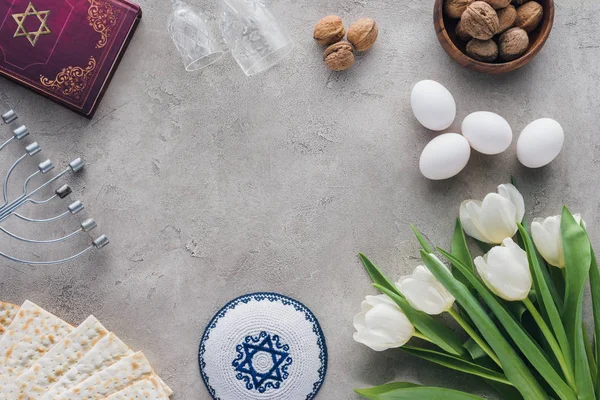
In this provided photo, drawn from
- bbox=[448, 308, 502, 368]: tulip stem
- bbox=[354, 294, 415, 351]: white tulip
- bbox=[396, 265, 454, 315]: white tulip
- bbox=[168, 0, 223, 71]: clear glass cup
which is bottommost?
bbox=[448, 308, 502, 368]: tulip stem

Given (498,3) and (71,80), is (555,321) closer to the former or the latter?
(498,3)

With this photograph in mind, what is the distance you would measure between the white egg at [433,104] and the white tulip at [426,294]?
0.97 feet

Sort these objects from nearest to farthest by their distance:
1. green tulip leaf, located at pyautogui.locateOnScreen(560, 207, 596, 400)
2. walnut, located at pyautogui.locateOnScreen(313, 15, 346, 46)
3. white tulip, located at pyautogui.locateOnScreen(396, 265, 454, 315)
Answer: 1. green tulip leaf, located at pyautogui.locateOnScreen(560, 207, 596, 400)
2. white tulip, located at pyautogui.locateOnScreen(396, 265, 454, 315)
3. walnut, located at pyautogui.locateOnScreen(313, 15, 346, 46)

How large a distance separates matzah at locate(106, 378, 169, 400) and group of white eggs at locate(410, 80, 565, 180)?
64 centimetres

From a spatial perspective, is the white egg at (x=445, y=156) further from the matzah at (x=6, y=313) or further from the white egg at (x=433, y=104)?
the matzah at (x=6, y=313)

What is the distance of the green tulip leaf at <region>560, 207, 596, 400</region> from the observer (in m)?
0.98

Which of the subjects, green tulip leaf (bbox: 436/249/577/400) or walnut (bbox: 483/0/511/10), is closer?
green tulip leaf (bbox: 436/249/577/400)

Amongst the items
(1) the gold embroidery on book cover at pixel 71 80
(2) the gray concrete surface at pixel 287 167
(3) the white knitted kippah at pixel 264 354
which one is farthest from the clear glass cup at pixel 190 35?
(3) the white knitted kippah at pixel 264 354

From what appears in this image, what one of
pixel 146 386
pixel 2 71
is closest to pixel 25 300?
pixel 146 386

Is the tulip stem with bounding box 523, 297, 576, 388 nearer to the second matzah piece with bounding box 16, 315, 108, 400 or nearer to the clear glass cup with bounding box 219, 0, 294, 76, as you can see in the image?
the clear glass cup with bounding box 219, 0, 294, 76

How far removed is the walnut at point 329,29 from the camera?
1.18m

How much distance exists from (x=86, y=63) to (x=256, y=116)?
1.11ft

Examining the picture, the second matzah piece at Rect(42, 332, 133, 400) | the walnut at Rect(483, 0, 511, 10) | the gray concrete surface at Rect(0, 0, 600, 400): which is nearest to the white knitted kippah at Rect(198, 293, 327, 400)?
the gray concrete surface at Rect(0, 0, 600, 400)

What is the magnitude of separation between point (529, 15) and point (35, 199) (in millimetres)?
1012
